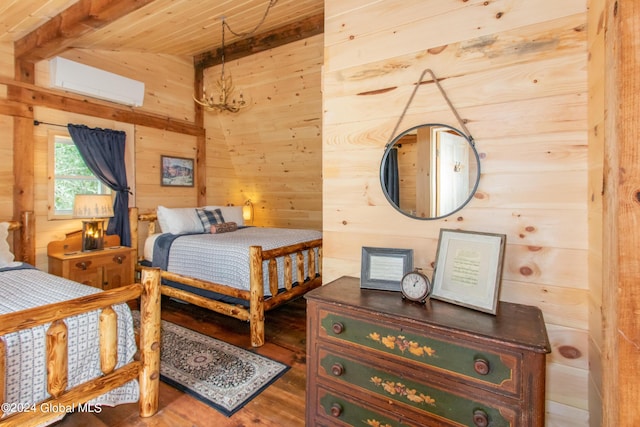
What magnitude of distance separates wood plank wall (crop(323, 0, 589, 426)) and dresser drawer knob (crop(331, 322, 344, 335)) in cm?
42

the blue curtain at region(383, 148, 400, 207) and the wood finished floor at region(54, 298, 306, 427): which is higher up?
the blue curtain at region(383, 148, 400, 207)

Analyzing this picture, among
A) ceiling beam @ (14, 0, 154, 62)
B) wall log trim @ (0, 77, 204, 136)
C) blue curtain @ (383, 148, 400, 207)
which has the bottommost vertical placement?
blue curtain @ (383, 148, 400, 207)

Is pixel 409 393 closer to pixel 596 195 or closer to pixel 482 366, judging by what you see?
pixel 482 366

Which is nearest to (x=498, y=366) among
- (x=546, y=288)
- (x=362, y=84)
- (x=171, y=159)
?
(x=546, y=288)

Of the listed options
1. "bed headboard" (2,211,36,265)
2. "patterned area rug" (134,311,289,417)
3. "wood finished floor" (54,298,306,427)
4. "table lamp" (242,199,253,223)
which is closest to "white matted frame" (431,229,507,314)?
"wood finished floor" (54,298,306,427)

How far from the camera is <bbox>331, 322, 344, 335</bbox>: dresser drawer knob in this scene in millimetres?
1290

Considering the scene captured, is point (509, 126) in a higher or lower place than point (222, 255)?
higher

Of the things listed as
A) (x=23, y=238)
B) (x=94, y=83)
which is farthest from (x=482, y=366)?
(x=94, y=83)

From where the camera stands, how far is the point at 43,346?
1.43 meters

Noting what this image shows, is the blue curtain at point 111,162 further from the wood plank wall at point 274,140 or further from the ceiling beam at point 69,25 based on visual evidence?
the wood plank wall at point 274,140

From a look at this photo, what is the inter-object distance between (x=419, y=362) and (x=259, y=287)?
173 centimetres

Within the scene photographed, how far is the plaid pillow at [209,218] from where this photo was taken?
4065mm

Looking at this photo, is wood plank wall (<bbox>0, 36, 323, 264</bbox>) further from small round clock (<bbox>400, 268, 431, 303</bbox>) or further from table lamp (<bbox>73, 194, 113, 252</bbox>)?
small round clock (<bbox>400, 268, 431, 303</bbox>)

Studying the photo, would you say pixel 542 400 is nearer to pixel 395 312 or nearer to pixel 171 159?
pixel 395 312
